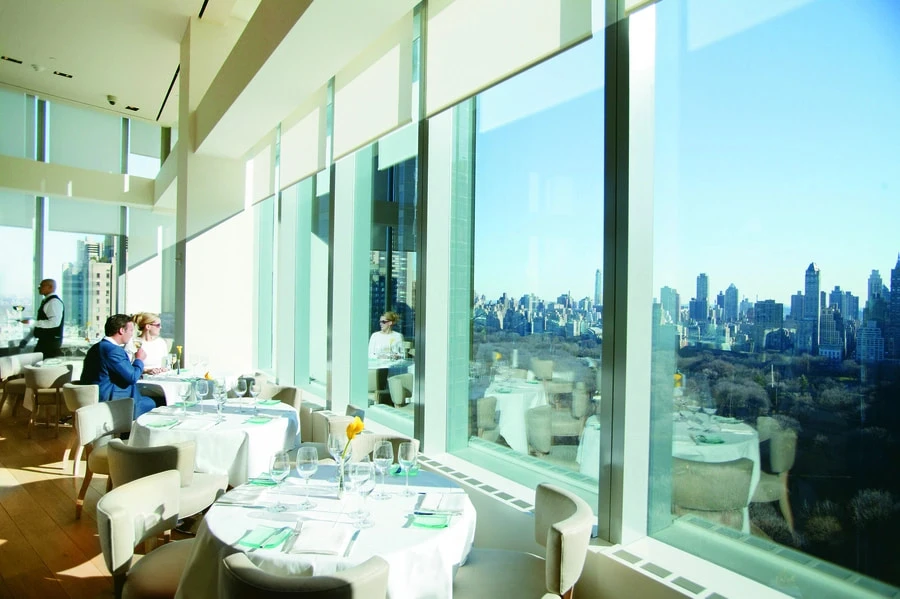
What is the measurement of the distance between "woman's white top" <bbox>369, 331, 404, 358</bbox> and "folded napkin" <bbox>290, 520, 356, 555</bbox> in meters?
2.71

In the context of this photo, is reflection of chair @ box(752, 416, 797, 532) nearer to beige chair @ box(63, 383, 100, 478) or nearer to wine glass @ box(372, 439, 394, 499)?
wine glass @ box(372, 439, 394, 499)

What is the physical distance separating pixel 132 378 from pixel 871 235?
5925 mm

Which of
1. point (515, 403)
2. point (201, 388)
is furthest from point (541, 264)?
point (201, 388)

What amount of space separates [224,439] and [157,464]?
0.70 m

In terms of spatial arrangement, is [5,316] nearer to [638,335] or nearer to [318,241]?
[318,241]

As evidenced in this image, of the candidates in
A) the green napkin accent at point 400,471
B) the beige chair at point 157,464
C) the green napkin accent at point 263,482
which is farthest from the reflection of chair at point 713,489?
the beige chair at point 157,464

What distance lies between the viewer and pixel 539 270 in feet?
11.2

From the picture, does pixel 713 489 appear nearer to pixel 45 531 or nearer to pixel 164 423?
pixel 164 423

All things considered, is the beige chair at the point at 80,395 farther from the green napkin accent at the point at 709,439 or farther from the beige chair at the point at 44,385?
the green napkin accent at the point at 709,439

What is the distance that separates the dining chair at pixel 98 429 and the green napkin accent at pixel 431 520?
3.06 meters

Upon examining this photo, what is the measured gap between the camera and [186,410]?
467cm

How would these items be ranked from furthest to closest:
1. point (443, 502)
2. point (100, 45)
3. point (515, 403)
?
point (100, 45), point (515, 403), point (443, 502)

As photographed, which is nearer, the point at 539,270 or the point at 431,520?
the point at 431,520

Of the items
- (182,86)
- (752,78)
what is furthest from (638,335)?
(182,86)
